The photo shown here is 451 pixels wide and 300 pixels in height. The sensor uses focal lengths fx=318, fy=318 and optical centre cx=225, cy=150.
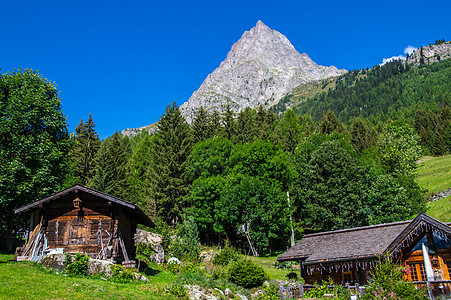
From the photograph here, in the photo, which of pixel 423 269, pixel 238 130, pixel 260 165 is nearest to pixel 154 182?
pixel 260 165

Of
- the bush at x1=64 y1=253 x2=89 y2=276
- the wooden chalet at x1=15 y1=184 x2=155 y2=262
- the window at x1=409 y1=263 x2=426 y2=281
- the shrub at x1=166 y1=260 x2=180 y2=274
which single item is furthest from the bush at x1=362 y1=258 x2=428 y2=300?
the shrub at x1=166 y1=260 x2=180 y2=274

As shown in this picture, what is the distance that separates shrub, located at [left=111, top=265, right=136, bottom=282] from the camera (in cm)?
1781

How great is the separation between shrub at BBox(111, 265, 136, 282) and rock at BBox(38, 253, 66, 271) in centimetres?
281

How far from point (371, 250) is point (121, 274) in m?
16.9

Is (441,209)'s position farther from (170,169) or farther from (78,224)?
(78,224)

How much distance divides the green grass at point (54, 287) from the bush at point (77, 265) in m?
0.71

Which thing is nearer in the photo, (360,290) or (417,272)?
(360,290)

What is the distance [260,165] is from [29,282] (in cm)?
3204

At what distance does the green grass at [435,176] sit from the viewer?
54181 mm

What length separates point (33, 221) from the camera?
2327 cm

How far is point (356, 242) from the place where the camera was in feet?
82.3

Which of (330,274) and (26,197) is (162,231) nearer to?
(26,197)

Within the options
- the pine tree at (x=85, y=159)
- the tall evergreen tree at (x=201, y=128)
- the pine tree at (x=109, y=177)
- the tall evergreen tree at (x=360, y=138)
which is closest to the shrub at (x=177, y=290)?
the pine tree at (x=109, y=177)

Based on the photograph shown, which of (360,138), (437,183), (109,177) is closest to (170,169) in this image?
(109,177)
